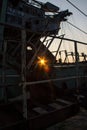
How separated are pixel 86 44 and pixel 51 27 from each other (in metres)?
15.3

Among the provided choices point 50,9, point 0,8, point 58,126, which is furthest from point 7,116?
point 50,9

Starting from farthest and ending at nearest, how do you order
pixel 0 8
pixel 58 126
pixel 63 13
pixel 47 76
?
pixel 63 13 < pixel 0 8 < pixel 47 76 < pixel 58 126

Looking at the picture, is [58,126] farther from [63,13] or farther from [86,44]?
[63,13]

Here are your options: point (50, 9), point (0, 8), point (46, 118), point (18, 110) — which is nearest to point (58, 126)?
point (46, 118)

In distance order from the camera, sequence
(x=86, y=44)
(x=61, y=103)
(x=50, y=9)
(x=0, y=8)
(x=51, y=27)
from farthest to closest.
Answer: (x=51, y=27) → (x=50, y=9) → (x=0, y=8) → (x=86, y=44) → (x=61, y=103)

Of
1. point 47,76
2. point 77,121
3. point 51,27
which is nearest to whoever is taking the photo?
point 77,121

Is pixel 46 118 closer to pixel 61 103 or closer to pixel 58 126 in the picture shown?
pixel 58 126

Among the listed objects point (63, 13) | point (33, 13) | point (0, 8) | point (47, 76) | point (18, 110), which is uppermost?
point (33, 13)

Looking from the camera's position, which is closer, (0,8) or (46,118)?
(46,118)

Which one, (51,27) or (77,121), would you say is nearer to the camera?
(77,121)

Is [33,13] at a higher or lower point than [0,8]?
higher

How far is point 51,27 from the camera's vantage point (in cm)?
2039

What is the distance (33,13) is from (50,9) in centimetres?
206

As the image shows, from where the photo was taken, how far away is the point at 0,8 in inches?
313
